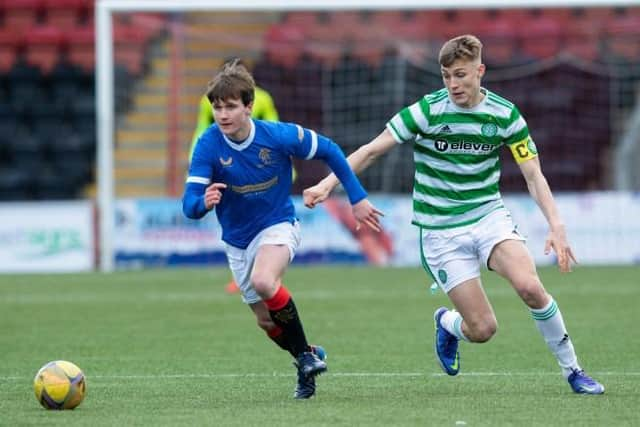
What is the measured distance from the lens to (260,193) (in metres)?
7.35

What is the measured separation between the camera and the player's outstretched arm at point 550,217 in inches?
269

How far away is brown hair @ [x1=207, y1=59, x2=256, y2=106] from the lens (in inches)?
278

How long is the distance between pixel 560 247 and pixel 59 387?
2618 millimetres

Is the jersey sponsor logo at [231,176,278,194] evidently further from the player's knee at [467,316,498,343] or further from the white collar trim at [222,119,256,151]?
the player's knee at [467,316,498,343]

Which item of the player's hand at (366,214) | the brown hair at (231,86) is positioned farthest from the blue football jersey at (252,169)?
the player's hand at (366,214)

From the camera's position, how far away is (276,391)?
24.3 feet

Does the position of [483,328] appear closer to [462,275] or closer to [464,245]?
[462,275]

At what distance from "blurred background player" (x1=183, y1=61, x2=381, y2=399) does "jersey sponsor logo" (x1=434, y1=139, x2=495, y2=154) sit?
61 cm

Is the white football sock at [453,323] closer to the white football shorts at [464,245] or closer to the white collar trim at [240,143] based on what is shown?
the white football shorts at [464,245]

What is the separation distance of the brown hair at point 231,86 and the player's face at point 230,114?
0.08 feet

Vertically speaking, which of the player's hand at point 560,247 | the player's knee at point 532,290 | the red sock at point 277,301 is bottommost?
the red sock at point 277,301

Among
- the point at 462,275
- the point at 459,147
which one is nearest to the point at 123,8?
the point at 459,147

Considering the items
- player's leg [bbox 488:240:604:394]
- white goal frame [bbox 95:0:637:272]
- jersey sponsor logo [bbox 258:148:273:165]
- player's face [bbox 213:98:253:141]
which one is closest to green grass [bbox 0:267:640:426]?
player's leg [bbox 488:240:604:394]

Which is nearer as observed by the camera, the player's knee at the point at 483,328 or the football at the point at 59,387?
the football at the point at 59,387
